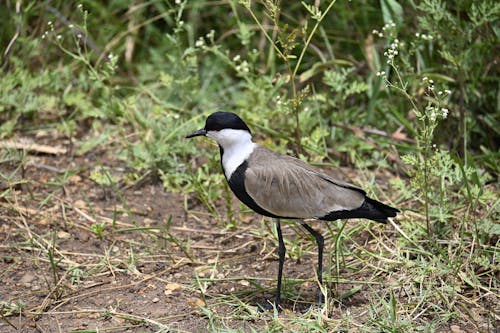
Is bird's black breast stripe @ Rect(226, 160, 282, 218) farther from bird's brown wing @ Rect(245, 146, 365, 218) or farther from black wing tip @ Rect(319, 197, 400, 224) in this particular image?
black wing tip @ Rect(319, 197, 400, 224)

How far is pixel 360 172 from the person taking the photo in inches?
174

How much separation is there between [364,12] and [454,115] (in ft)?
3.28

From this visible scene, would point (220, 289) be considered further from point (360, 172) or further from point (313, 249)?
point (360, 172)

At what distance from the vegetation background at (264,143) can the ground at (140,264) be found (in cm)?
1

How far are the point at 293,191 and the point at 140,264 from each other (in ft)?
3.02

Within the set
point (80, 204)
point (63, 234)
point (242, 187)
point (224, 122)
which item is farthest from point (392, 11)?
point (63, 234)

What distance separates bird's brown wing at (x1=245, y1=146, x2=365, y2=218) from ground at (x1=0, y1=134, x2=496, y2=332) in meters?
0.38

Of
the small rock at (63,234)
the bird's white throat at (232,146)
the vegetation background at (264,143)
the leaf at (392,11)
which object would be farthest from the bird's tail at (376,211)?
the leaf at (392,11)

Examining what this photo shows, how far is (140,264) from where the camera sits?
3.67 metres

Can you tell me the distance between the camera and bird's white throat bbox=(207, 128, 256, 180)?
3281 millimetres

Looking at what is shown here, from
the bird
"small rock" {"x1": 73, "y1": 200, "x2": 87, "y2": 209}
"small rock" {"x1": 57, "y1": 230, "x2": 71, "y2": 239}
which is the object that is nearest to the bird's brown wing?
the bird

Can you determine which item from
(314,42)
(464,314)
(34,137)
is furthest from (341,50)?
(464,314)

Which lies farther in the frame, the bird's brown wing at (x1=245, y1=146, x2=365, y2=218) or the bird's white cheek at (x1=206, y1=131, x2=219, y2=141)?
the bird's white cheek at (x1=206, y1=131, x2=219, y2=141)

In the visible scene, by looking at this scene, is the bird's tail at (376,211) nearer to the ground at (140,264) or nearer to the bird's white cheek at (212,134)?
the ground at (140,264)
